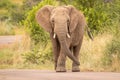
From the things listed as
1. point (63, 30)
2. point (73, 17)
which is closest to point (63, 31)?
point (63, 30)

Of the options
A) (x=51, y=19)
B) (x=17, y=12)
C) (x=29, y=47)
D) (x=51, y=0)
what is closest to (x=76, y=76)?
(x=51, y=19)

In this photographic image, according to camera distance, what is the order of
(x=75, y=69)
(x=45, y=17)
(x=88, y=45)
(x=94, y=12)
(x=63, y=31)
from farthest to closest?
(x=94, y=12), (x=88, y=45), (x=45, y=17), (x=75, y=69), (x=63, y=31)

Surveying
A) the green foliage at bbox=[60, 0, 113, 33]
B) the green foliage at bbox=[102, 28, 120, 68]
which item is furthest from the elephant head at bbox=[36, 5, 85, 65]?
the green foliage at bbox=[60, 0, 113, 33]

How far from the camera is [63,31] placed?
18375mm

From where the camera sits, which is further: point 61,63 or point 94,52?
point 94,52

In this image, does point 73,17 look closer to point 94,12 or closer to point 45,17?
point 45,17

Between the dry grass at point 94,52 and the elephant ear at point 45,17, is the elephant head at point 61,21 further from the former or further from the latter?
the dry grass at point 94,52

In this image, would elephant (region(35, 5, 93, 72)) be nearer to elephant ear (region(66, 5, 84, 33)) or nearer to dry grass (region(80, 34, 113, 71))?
elephant ear (region(66, 5, 84, 33))

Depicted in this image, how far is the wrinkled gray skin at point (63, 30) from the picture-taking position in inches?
726

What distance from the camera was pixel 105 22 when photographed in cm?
2638

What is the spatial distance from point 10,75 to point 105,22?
1039cm

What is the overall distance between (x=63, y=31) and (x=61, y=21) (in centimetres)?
33

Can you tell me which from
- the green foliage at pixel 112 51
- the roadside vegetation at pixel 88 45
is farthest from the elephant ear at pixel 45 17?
the green foliage at pixel 112 51

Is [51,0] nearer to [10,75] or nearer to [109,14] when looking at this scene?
[109,14]
